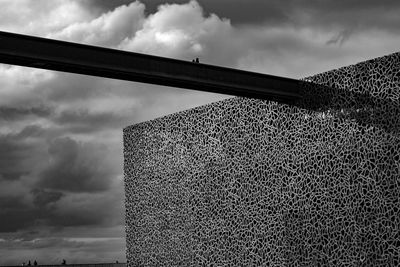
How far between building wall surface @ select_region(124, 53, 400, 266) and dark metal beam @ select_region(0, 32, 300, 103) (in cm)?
71

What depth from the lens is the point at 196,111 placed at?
14.6 metres

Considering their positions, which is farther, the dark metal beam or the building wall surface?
the building wall surface

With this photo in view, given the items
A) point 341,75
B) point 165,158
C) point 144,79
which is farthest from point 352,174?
point 165,158

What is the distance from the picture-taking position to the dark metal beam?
10141mm

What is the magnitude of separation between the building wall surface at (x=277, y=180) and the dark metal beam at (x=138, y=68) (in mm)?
715

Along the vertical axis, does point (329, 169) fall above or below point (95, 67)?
below

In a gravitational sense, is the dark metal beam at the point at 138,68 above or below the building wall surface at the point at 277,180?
above

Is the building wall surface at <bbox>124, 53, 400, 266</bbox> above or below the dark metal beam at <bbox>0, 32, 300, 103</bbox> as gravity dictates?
below

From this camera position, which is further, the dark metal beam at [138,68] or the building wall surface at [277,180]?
the building wall surface at [277,180]

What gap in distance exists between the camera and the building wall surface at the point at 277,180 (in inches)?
435

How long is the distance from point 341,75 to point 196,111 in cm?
363

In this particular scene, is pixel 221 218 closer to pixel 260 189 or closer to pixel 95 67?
pixel 260 189

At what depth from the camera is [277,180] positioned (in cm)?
1264

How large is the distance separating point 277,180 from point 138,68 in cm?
316
